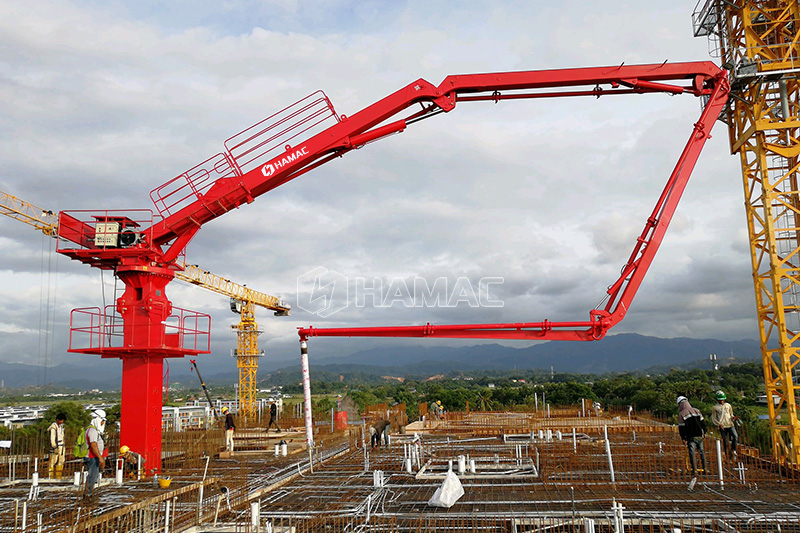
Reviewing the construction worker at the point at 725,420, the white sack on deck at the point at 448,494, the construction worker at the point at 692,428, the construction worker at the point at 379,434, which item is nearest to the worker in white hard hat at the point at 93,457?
the white sack on deck at the point at 448,494

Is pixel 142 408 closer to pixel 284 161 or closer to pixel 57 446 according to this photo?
pixel 57 446

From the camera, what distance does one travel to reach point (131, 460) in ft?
41.5

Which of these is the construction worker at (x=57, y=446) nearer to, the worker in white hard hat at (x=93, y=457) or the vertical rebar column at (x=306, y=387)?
the worker in white hard hat at (x=93, y=457)

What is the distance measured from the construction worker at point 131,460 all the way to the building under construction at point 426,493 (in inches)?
20.3

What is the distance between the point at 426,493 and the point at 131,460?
260 inches

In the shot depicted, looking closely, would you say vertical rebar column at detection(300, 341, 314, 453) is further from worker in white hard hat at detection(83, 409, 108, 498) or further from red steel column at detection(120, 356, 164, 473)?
worker in white hard hat at detection(83, 409, 108, 498)

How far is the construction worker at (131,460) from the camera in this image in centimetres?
1266

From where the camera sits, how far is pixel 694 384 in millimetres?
53688

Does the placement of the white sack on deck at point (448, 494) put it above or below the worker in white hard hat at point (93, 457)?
below

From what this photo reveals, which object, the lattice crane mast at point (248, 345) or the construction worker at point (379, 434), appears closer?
the construction worker at point (379, 434)

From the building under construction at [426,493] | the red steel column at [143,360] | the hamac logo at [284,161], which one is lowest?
the building under construction at [426,493]

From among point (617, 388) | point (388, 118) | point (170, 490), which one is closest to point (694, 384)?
point (617, 388)

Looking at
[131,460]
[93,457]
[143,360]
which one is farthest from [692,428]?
[143,360]

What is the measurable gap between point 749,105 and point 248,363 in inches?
1898
